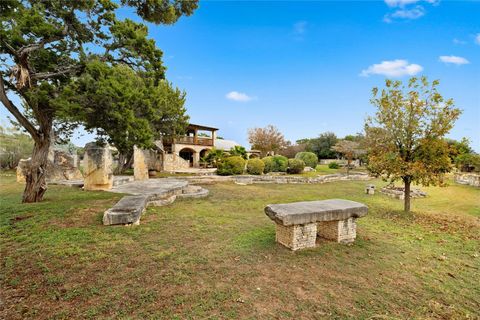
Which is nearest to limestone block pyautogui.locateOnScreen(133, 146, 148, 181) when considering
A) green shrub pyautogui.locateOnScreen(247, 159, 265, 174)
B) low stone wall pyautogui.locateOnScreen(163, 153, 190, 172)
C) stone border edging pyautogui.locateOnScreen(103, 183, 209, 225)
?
stone border edging pyautogui.locateOnScreen(103, 183, 209, 225)

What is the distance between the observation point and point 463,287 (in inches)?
122

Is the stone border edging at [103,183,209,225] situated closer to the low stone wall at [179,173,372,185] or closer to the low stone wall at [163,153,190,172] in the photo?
the low stone wall at [179,173,372,185]

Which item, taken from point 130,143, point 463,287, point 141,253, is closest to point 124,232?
point 141,253

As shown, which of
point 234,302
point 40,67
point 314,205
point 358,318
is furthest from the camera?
point 40,67

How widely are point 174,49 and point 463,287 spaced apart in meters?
12.0

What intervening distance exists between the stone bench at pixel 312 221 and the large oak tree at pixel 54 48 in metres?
5.46

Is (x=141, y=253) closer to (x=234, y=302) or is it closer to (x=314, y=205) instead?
(x=234, y=302)

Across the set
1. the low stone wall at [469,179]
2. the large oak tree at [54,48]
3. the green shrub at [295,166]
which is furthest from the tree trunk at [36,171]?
the low stone wall at [469,179]

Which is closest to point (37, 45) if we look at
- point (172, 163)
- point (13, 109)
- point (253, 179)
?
point (13, 109)

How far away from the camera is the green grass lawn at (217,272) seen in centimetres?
240

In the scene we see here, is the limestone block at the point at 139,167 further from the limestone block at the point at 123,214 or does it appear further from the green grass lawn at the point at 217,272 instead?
the limestone block at the point at 123,214

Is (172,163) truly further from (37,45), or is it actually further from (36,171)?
(37,45)

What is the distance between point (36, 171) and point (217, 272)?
21.8 feet

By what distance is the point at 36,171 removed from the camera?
21.0 ft
